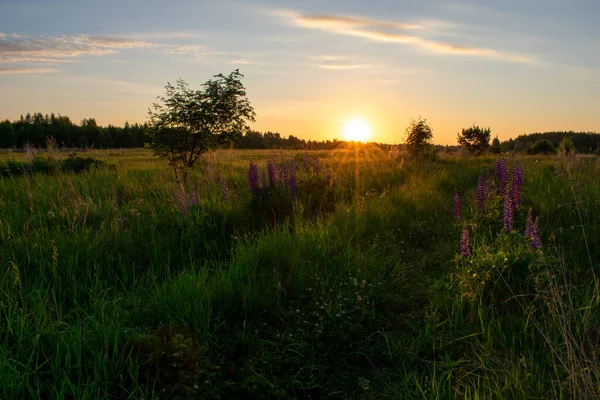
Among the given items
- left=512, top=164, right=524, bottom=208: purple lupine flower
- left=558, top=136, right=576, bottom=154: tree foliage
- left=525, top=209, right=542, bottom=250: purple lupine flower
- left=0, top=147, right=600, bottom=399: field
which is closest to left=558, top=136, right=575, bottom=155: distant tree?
left=558, top=136, right=576, bottom=154: tree foliage

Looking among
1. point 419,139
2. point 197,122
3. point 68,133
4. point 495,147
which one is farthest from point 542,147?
point 68,133

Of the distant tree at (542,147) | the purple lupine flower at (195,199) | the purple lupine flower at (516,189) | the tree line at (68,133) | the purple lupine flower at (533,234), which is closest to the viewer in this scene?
the purple lupine flower at (533,234)

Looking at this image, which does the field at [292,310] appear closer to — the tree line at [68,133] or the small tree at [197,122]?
the small tree at [197,122]

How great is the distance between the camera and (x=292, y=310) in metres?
3.48

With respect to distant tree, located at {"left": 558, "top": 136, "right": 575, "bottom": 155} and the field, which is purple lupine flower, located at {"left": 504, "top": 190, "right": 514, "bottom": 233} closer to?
the field

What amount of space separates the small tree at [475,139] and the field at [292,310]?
90.4 feet

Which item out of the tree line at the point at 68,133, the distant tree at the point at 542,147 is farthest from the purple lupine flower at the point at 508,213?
the tree line at the point at 68,133

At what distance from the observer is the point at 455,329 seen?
3115mm

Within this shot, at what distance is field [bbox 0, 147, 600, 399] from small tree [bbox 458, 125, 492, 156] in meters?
27.6

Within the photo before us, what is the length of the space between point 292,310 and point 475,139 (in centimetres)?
3224

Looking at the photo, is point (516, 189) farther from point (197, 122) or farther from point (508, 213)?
point (197, 122)

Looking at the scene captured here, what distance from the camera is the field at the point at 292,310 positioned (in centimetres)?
247

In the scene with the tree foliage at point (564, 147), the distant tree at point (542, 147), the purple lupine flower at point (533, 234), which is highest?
the distant tree at point (542, 147)

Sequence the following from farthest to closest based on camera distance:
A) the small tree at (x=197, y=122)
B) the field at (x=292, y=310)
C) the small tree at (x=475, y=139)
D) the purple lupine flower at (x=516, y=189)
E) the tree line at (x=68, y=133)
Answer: the tree line at (x=68, y=133), the small tree at (x=475, y=139), the small tree at (x=197, y=122), the purple lupine flower at (x=516, y=189), the field at (x=292, y=310)
